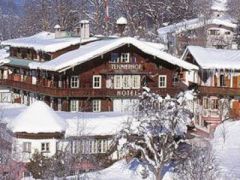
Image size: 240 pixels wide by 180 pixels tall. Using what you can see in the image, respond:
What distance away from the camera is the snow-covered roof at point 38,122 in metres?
39.9

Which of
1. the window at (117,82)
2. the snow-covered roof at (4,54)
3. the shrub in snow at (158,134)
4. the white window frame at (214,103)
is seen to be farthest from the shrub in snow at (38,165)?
the snow-covered roof at (4,54)

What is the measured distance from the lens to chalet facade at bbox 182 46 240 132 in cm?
5472

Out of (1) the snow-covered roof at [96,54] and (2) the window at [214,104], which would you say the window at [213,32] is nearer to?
(2) the window at [214,104]

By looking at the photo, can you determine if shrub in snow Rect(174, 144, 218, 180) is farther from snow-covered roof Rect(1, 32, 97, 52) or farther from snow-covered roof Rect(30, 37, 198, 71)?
snow-covered roof Rect(1, 32, 97, 52)

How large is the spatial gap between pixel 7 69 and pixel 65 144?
25943 mm

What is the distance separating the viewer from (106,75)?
174ft

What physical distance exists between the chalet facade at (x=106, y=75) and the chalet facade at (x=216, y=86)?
269cm

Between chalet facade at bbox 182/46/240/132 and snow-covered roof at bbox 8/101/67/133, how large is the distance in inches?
655

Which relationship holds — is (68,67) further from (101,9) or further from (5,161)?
(101,9)

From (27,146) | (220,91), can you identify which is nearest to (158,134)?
(27,146)

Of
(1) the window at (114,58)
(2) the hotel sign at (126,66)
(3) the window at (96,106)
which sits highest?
(1) the window at (114,58)

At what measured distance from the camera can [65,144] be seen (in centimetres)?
4081

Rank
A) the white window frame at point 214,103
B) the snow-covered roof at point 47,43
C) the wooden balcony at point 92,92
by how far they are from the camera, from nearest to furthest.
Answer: the wooden balcony at point 92,92 < the snow-covered roof at point 47,43 < the white window frame at point 214,103

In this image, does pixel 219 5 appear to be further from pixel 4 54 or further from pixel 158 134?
pixel 158 134
